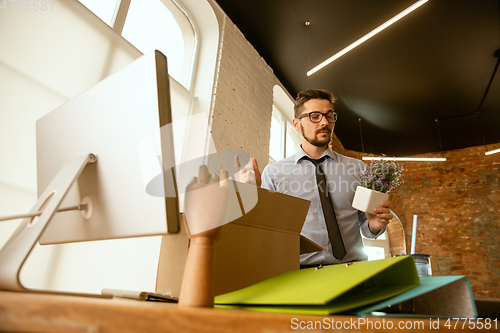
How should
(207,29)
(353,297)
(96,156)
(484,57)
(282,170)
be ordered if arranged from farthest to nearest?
(484,57), (207,29), (282,170), (96,156), (353,297)

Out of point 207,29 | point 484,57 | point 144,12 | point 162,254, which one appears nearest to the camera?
point 162,254

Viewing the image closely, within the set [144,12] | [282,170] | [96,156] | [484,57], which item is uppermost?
[484,57]

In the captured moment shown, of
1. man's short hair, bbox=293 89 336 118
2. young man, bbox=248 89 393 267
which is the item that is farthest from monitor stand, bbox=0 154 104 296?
man's short hair, bbox=293 89 336 118

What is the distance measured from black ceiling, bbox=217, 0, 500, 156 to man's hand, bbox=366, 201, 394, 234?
9.05 ft

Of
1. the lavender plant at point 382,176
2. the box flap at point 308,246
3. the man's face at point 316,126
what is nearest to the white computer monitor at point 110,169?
the box flap at point 308,246

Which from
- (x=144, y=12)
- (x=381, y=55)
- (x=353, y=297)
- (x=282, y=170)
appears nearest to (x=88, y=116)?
(x=353, y=297)

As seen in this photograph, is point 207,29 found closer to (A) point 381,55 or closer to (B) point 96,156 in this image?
(A) point 381,55

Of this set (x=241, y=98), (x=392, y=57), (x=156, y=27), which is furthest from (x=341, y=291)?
(x=392, y=57)

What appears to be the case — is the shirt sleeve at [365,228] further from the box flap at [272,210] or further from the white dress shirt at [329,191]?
the box flap at [272,210]

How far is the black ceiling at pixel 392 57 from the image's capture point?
323 centimetres

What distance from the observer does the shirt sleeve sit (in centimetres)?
138

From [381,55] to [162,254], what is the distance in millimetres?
4086

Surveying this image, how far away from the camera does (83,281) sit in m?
1.62

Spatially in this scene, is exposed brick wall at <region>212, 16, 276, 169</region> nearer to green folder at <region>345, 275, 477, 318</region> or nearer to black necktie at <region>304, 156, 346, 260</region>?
black necktie at <region>304, 156, 346, 260</region>
